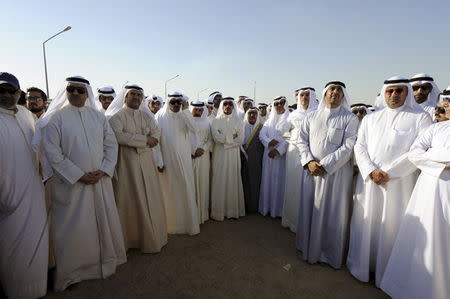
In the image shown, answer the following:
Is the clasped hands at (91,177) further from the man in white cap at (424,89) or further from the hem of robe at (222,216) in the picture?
the man in white cap at (424,89)

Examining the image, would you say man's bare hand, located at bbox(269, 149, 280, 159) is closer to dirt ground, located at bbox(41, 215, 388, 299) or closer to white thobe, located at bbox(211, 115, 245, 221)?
white thobe, located at bbox(211, 115, 245, 221)

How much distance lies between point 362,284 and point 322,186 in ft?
3.93

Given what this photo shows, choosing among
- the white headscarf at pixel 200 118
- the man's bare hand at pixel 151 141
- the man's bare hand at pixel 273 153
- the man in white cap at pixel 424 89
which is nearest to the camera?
the man's bare hand at pixel 151 141

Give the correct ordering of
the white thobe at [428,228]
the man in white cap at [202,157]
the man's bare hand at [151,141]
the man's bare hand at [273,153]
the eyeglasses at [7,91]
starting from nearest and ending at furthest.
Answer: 1. the white thobe at [428,228]
2. the eyeglasses at [7,91]
3. the man's bare hand at [151,141]
4. the man in white cap at [202,157]
5. the man's bare hand at [273,153]

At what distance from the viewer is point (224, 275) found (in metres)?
3.36

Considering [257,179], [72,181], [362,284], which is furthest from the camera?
[257,179]

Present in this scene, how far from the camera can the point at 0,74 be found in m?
2.63

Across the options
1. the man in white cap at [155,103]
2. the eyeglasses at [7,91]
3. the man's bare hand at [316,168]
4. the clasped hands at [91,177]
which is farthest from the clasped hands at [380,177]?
the man in white cap at [155,103]

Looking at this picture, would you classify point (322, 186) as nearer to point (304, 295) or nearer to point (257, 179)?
point (304, 295)

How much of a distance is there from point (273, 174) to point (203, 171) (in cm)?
142

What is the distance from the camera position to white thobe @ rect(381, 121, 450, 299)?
8.20ft

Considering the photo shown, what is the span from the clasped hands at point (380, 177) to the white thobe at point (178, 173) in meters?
2.71

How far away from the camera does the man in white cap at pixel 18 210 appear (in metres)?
2.65

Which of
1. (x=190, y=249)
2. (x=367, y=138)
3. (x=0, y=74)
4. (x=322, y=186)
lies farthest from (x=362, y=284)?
(x=0, y=74)
